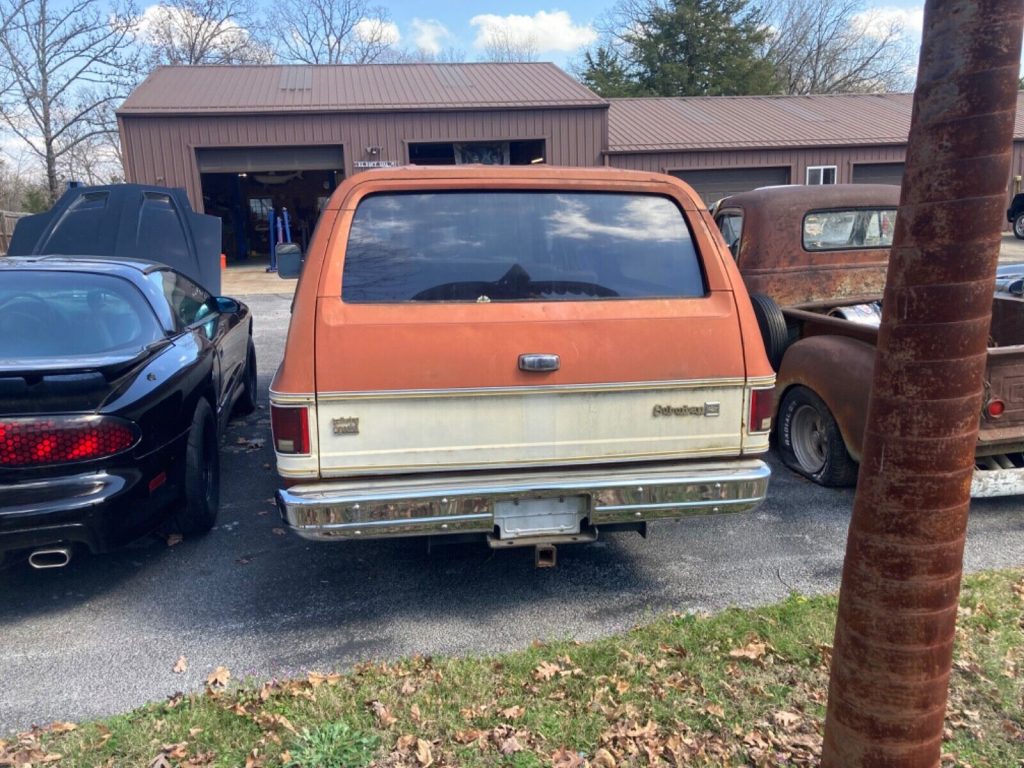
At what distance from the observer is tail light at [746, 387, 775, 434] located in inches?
140

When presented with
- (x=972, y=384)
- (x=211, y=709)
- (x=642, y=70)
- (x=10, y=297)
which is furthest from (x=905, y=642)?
(x=642, y=70)

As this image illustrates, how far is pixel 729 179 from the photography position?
2509 centimetres

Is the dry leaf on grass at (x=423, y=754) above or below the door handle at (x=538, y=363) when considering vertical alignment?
below

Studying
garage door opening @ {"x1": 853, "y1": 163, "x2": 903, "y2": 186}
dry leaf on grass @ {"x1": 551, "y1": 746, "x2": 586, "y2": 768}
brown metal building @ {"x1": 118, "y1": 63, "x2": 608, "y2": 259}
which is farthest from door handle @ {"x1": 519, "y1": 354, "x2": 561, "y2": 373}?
garage door opening @ {"x1": 853, "y1": 163, "x2": 903, "y2": 186}

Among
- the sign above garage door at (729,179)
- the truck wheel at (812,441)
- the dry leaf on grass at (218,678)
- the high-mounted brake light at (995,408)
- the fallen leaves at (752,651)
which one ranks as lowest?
the dry leaf on grass at (218,678)

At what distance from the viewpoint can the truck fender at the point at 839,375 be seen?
4.74 meters

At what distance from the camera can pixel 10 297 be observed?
14.7 ft

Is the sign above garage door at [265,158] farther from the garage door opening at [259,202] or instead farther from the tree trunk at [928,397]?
the tree trunk at [928,397]

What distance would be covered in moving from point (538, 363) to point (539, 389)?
115 millimetres

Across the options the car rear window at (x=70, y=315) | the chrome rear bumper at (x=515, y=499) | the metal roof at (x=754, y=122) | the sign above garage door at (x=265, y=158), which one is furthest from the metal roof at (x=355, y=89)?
the chrome rear bumper at (x=515, y=499)

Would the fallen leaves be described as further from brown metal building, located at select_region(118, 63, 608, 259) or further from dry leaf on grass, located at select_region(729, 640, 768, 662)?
brown metal building, located at select_region(118, 63, 608, 259)

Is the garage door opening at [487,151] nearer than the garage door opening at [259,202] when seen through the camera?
Yes

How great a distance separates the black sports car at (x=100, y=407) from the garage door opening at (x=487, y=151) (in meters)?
19.6

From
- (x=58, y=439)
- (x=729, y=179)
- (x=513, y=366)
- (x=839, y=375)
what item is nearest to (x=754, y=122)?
(x=729, y=179)
